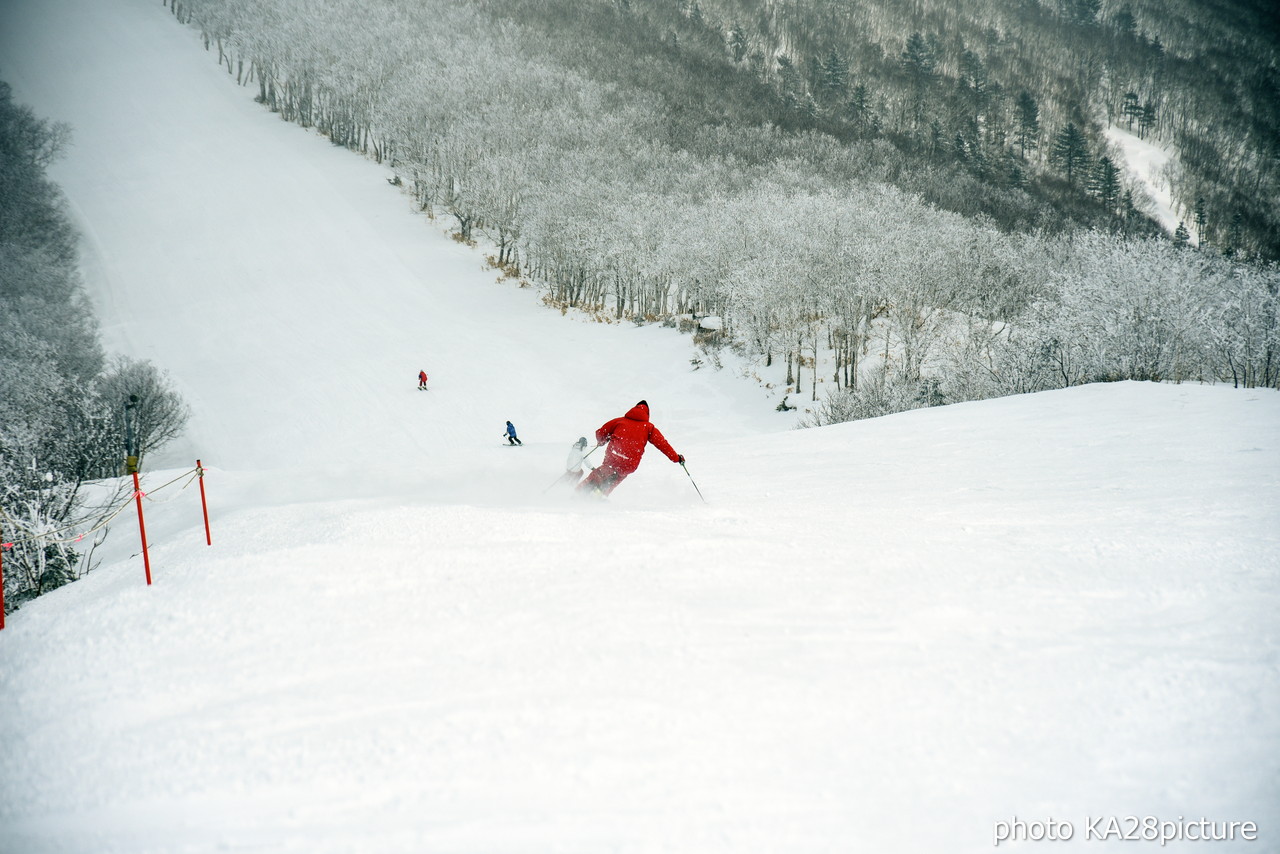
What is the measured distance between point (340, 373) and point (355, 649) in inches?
1562

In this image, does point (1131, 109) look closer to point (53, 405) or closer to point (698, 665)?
point (698, 665)

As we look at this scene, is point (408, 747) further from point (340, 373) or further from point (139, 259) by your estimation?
point (139, 259)

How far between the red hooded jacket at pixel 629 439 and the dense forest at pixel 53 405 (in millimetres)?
9778

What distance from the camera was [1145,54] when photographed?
493 feet

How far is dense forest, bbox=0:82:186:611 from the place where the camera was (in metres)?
15.0

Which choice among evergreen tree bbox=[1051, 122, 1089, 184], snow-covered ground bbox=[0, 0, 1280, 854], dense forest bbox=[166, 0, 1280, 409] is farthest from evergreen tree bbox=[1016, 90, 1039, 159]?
snow-covered ground bbox=[0, 0, 1280, 854]

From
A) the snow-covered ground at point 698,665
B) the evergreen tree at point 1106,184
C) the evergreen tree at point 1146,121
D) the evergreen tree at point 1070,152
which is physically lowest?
the snow-covered ground at point 698,665

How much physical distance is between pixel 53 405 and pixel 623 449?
3208cm

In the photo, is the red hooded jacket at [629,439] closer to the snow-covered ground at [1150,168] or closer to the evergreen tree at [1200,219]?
the snow-covered ground at [1150,168]

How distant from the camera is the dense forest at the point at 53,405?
15.0m

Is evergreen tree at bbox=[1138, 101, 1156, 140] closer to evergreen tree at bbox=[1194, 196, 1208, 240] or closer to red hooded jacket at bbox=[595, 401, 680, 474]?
evergreen tree at bbox=[1194, 196, 1208, 240]

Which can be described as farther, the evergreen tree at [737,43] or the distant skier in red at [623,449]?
the evergreen tree at [737,43]

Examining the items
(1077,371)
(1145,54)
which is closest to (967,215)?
(1077,371)

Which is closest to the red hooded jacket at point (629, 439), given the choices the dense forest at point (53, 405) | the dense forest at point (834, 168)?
the dense forest at point (53, 405)
